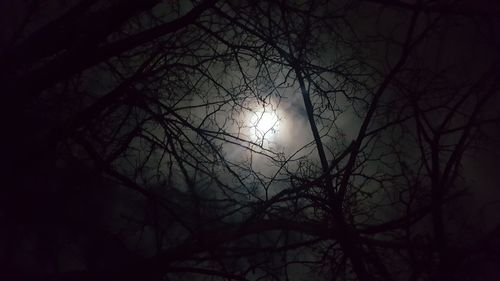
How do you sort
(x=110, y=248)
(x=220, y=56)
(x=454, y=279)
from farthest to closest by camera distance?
1. (x=110, y=248)
2. (x=220, y=56)
3. (x=454, y=279)

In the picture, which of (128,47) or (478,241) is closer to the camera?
(128,47)

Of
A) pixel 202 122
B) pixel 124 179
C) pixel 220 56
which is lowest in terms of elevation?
pixel 124 179

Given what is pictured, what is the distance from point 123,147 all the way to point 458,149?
14.0ft

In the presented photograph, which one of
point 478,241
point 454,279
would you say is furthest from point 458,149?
point 454,279

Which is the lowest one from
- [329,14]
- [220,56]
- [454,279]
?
[454,279]

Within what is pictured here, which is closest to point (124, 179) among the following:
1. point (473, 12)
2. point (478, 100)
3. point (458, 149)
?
point (458, 149)

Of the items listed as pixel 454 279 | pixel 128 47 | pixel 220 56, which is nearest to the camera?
pixel 128 47

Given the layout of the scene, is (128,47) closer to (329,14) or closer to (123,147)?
(123,147)

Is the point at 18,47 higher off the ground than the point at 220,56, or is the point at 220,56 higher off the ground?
the point at 220,56

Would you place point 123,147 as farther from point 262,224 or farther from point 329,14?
point 329,14

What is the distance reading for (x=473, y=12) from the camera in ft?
18.7

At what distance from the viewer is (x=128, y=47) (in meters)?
4.89

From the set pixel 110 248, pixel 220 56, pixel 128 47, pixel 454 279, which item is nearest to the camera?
pixel 128 47

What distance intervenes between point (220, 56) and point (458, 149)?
3316 millimetres
